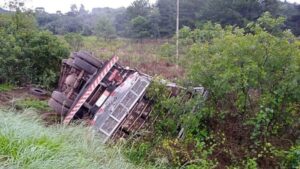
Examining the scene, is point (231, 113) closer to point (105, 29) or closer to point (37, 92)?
point (37, 92)

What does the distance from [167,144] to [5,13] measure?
11.9m

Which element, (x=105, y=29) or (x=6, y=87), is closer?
(x=6, y=87)

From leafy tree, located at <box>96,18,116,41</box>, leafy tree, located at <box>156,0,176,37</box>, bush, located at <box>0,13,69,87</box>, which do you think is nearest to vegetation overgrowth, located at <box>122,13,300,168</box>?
bush, located at <box>0,13,69,87</box>

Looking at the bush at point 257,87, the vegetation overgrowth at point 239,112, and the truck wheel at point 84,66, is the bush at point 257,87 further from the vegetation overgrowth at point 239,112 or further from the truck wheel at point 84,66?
the truck wheel at point 84,66

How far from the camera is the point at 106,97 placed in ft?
25.7

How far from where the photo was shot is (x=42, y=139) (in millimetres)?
3934

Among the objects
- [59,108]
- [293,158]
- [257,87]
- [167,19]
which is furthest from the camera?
[167,19]

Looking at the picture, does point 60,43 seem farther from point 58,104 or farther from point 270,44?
point 270,44

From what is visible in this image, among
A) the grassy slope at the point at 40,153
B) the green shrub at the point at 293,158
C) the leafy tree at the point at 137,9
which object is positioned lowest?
the leafy tree at the point at 137,9

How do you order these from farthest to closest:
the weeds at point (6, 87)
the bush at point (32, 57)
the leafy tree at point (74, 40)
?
1. the leafy tree at point (74, 40)
2. the bush at point (32, 57)
3. the weeds at point (6, 87)

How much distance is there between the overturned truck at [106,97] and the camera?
22.8 ft

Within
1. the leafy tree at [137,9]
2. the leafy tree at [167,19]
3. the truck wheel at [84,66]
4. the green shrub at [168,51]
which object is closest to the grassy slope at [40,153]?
the truck wheel at [84,66]

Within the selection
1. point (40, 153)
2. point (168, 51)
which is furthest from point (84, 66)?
point (168, 51)

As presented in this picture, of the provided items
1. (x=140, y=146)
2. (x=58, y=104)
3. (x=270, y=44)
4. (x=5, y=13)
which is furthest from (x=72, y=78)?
(x=5, y=13)
